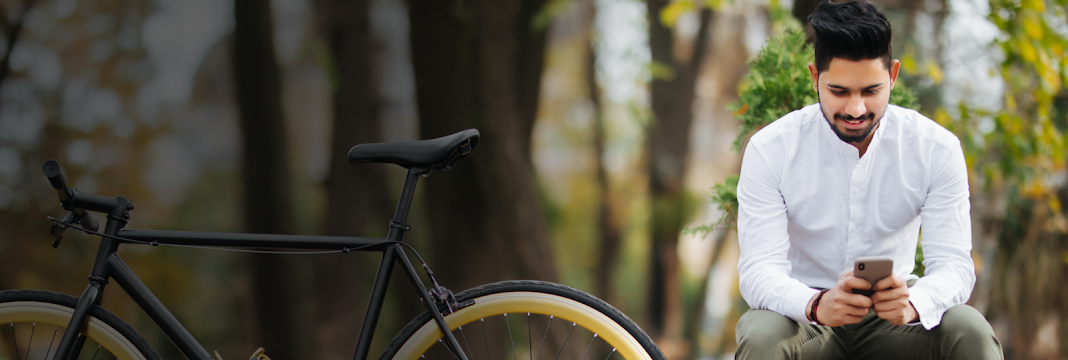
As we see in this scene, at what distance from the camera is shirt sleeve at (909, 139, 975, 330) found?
6.57 feet

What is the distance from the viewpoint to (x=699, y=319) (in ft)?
46.5

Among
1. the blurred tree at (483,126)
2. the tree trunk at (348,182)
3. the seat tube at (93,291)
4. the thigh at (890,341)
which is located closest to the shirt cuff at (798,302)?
the thigh at (890,341)

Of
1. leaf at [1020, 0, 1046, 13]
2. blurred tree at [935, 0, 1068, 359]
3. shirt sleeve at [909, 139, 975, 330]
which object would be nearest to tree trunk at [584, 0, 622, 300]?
blurred tree at [935, 0, 1068, 359]

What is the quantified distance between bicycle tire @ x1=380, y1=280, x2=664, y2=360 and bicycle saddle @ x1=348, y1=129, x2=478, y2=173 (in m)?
0.40

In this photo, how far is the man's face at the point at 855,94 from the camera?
2.06 meters

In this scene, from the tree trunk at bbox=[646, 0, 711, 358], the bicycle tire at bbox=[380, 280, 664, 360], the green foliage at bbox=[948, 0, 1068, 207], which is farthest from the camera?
the tree trunk at bbox=[646, 0, 711, 358]

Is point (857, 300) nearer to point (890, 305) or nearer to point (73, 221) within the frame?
point (890, 305)

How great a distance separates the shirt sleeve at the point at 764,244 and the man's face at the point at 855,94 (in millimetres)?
227

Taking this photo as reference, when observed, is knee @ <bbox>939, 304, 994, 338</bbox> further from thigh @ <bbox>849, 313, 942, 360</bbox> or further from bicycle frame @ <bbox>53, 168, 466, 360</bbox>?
bicycle frame @ <bbox>53, 168, 466, 360</bbox>

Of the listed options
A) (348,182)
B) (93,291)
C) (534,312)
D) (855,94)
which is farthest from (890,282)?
(348,182)

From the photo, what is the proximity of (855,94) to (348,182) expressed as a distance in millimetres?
7819

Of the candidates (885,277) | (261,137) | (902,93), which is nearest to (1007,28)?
(902,93)

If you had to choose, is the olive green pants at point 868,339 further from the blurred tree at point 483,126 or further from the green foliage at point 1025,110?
the blurred tree at point 483,126

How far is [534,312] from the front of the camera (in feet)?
7.31
